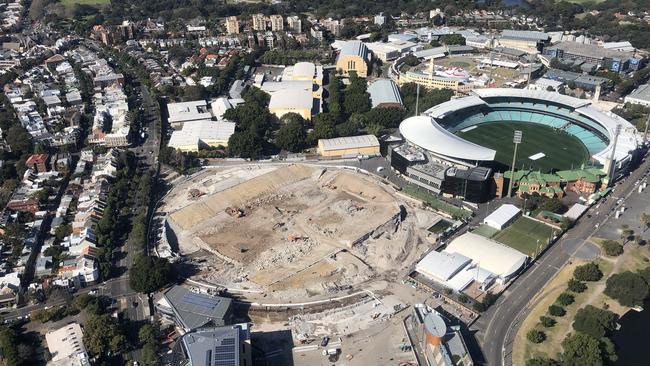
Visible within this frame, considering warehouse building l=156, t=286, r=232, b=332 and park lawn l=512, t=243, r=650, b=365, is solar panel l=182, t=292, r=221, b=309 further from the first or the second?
park lawn l=512, t=243, r=650, b=365

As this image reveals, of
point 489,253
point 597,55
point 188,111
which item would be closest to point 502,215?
point 489,253

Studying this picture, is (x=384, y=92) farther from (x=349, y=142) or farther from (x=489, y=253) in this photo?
(x=489, y=253)

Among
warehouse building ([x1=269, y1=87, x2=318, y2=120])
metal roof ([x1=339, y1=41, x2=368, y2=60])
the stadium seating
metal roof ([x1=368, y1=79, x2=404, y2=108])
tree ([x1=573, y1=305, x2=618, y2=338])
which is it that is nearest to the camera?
tree ([x1=573, y1=305, x2=618, y2=338])

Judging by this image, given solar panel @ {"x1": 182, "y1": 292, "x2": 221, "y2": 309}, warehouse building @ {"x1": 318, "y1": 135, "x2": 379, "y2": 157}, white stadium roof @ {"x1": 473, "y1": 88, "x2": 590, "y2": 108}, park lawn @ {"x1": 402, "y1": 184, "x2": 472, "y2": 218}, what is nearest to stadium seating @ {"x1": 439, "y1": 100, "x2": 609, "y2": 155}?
white stadium roof @ {"x1": 473, "y1": 88, "x2": 590, "y2": 108}

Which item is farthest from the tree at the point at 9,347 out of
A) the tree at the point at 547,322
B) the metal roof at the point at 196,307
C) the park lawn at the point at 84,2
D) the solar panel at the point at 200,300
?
the park lawn at the point at 84,2

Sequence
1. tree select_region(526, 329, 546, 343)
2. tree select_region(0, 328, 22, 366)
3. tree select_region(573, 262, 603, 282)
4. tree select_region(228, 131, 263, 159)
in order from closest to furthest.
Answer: tree select_region(0, 328, 22, 366)
tree select_region(526, 329, 546, 343)
tree select_region(573, 262, 603, 282)
tree select_region(228, 131, 263, 159)

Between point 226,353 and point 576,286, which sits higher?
point 226,353

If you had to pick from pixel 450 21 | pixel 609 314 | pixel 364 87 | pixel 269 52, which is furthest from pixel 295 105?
pixel 450 21
